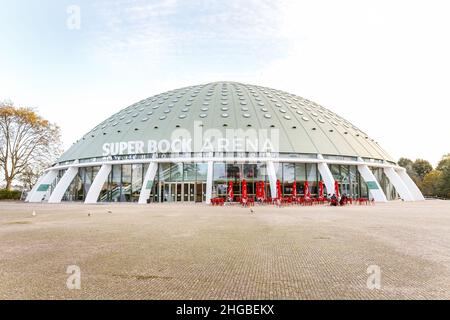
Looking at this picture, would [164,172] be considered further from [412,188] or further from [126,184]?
[412,188]

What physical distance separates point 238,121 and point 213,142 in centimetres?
463

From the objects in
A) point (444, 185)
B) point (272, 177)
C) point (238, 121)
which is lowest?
point (444, 185)

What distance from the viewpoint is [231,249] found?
8.58m

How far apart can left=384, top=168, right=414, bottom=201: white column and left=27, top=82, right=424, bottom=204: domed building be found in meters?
0.13

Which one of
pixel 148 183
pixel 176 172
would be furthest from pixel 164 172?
pixel 148 183

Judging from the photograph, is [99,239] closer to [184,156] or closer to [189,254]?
[189,254]

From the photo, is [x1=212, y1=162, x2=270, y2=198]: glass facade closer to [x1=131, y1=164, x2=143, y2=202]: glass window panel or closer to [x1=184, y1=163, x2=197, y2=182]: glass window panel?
[x1=184, y1=163, x2=197, y2=182]: glass window panel

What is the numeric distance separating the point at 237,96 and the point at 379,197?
2420 cm

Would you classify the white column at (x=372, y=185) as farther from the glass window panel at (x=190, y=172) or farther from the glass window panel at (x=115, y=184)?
the glass window panel at (x=115, y=184)

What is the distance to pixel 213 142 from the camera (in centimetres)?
3803

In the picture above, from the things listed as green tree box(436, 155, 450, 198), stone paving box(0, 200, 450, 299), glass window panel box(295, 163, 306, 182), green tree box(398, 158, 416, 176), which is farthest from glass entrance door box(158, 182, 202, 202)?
green tree box(398, 158, 416, 176)

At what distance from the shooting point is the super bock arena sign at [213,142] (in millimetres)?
37625

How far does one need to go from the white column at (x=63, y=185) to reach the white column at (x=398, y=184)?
149ft

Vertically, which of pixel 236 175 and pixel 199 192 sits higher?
pixel 236 175
